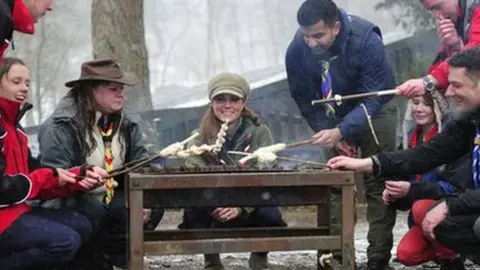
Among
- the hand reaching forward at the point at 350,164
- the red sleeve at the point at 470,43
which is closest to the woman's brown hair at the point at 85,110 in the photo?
the hand reaching forward at the point at 350,164

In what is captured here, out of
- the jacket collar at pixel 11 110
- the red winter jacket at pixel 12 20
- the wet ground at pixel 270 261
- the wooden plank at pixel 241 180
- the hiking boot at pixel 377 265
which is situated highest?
the red winter jacket at pixel 12 20

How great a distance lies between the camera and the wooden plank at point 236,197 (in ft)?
16.1

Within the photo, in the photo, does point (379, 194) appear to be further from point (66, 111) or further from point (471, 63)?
point (66, 111)

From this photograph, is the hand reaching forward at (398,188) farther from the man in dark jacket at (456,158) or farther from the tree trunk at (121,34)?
the tree trunk at (121,34)

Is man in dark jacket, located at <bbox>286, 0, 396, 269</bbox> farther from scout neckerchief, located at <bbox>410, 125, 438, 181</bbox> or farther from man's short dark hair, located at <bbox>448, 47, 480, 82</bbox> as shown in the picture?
man's short dark hair, located at <bbox>448, 47, 480, 82</bbox>

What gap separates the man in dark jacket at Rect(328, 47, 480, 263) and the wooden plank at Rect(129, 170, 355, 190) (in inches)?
12.2

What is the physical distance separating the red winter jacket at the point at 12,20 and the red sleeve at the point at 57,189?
81 cm

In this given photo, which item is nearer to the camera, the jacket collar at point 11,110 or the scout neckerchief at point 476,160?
the jacket collar at point 11,110

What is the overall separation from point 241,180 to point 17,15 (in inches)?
57.3

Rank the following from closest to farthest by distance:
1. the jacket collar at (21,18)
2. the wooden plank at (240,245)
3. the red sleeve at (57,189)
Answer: the jacket collar at (21,18) < the wooden plank at (240,245) < the red sleeve at (57,189)

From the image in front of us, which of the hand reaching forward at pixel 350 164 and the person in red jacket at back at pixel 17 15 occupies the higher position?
the person in red jacket at back at pixel 17 15

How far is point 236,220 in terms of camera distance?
18.8 feet

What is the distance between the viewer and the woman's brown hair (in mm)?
5500

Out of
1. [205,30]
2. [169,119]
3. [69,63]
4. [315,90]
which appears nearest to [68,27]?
[69,63]
